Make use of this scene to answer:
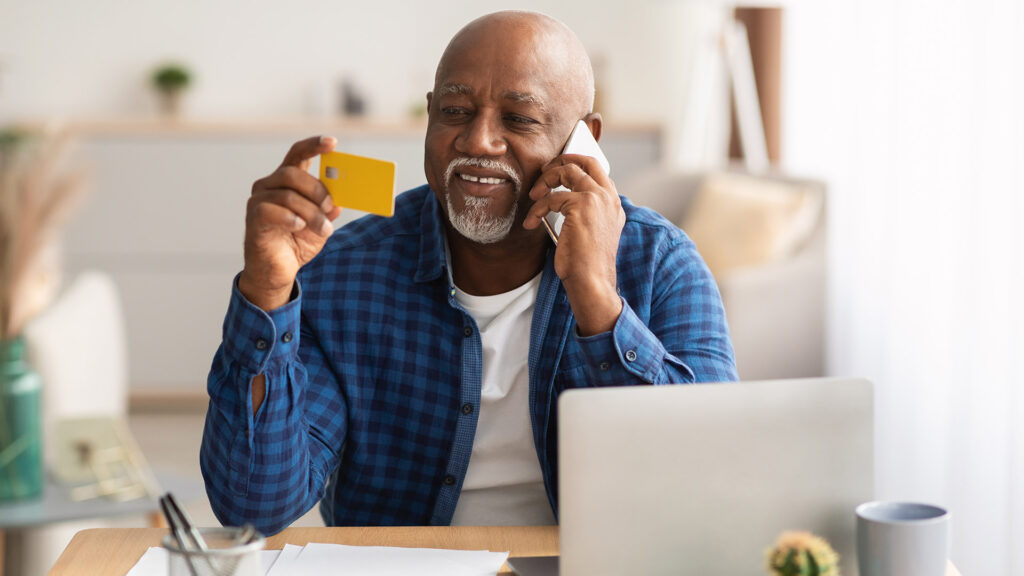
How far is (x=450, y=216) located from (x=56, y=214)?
31.6 inches

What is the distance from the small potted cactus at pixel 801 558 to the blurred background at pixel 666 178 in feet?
4.13

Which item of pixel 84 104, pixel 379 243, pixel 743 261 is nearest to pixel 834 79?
pixel 743 261

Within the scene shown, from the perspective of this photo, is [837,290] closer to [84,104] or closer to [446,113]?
[446,113]

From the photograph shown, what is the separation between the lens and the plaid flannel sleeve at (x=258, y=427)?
4.04 ft

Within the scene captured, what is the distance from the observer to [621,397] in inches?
36.5

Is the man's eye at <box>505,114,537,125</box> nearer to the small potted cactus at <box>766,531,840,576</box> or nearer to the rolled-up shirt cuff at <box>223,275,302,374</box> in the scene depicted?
the rolled-up shirt cuff at <box>223,275,302,374</box>

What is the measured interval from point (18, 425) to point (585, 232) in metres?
1.03

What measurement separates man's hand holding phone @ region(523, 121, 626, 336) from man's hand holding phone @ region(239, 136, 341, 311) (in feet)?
0.84

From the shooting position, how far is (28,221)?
1847 millimetres

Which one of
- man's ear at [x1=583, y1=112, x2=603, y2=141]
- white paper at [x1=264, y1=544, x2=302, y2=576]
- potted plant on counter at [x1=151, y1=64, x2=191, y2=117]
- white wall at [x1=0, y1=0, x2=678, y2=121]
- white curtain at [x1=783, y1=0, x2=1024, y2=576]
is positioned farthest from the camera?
white wall at [x1=0, y1=0, x2=678, y2=121]

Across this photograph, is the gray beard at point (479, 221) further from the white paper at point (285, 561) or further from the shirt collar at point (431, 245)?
the white paper at point (285, 561)

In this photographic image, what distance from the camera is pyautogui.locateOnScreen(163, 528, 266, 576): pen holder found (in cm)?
86

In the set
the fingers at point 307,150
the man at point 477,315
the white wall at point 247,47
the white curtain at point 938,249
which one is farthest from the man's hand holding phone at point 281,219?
the white wall at point 247,47

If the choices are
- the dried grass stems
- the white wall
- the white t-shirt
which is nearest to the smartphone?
the white t-shirt
